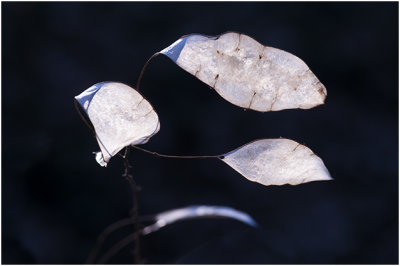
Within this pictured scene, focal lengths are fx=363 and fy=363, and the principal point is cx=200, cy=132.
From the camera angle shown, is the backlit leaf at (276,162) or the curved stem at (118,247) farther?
the curved stem at (118,247)

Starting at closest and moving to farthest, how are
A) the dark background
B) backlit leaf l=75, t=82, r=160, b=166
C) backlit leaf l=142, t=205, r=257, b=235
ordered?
backlit leaf l=75, t=82, r=160, b=166, backlit leaf l=142, t=205, r=257, b=235, the dark background

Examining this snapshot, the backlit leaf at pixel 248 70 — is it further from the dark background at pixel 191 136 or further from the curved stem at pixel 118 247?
the dark background at pixel 191 136

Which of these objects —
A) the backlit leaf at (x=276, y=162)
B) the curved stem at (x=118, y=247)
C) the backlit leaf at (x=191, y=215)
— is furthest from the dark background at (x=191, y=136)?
the backlit leaf at (x=276, y=162)

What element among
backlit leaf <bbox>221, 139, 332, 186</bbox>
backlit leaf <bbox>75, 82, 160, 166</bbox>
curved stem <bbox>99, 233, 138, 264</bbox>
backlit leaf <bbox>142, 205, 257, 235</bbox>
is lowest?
curved stem <bbox>99, 233, 138, 264</bbox>

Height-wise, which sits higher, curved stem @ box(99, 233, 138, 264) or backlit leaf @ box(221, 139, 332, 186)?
backlit leaf @ box(221, 139, 332, 186)

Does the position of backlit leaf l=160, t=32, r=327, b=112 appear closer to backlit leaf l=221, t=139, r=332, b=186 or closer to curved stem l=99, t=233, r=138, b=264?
backlit leaf l=221, t=139, r=332, b=186

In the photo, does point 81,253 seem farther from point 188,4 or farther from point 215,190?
point 188,4

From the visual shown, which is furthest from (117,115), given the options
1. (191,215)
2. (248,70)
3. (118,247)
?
(118,247)

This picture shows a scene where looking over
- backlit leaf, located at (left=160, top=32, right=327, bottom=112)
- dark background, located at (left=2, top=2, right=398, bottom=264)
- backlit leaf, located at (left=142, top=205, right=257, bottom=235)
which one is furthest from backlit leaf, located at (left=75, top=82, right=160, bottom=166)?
dark background, located at (left=2, top=2, right=398, bottom=264)
